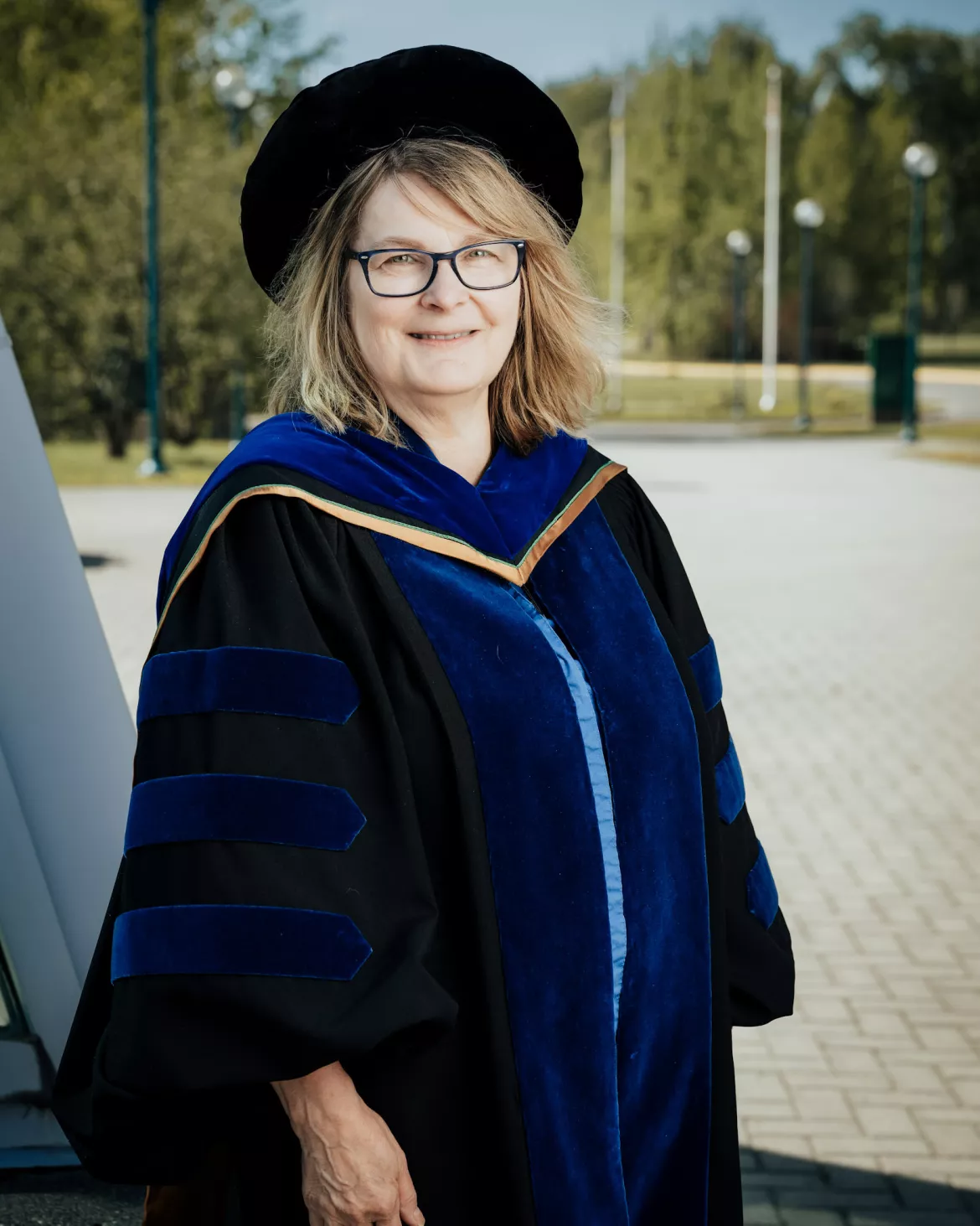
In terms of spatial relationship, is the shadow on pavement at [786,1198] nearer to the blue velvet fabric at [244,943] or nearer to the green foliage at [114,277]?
the blue velvet fabric at [244,943]

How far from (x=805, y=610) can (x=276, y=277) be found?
932 centimetres

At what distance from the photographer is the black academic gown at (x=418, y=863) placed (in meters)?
1.67

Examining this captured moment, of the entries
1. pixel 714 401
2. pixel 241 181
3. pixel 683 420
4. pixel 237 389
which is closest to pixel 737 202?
pixel 714 401

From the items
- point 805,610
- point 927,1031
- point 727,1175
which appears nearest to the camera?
point 727,1175

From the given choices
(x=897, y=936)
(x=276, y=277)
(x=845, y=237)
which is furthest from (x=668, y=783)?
(x=845, y=237)

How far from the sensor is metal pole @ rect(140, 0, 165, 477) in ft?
62.9

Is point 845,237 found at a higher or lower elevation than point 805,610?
higher

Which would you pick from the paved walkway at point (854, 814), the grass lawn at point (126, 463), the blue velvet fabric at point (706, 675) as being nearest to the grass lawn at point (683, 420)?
the grass lawn at point (126, 463)

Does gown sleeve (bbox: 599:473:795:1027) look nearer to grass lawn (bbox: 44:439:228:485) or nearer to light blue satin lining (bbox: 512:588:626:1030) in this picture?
light blue satin lining (bbox: 512:588:626:1030)

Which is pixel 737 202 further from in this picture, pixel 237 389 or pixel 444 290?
pixel 444 290

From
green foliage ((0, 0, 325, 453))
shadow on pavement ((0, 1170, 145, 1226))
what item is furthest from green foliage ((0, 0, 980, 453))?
shadow on pavement ((0, 1170, 145, 1226))

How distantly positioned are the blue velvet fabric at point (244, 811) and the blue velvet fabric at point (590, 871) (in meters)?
0.22

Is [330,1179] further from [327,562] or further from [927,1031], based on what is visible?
[927,1031]

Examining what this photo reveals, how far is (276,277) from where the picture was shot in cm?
208
